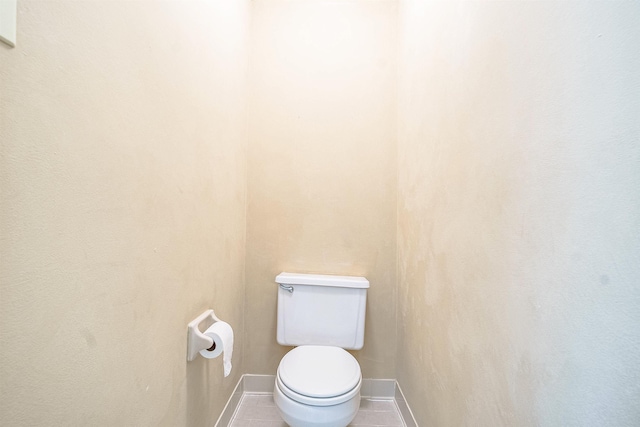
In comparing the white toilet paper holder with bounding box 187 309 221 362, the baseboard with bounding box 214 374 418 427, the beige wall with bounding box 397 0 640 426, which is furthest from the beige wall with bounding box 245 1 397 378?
the white toilet paper holder with bounding box 187 309 221 362

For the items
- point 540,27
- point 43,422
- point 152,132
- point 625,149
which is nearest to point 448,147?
point 540,27

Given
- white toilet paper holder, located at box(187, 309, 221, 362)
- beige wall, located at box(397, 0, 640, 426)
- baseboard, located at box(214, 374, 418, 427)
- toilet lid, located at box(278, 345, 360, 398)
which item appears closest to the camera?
beige wall, located at box(397, 0, 640, 426)

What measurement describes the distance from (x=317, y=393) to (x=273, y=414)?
0.66 metres

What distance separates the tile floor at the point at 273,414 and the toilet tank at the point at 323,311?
1.22 feet

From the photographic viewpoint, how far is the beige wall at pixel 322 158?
178cm

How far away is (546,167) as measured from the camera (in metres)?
0.61

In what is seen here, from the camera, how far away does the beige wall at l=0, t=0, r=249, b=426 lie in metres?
0.49

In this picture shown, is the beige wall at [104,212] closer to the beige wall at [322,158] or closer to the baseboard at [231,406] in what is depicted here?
the baseboard at [231,406]

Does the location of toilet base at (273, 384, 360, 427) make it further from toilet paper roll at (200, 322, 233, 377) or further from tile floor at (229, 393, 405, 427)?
tile floor at (229, 393, 405, 427)

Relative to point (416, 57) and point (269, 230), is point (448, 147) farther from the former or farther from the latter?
point (269, 230)

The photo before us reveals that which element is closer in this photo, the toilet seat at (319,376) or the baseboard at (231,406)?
the toilet seat at (319,376)

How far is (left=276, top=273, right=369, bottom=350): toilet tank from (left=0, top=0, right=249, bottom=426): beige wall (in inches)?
20.3

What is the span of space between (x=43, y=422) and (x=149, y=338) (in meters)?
0.31

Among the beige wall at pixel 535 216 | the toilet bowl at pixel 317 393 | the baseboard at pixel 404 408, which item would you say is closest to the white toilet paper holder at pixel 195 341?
the toilet bowl at pixel 317 393
